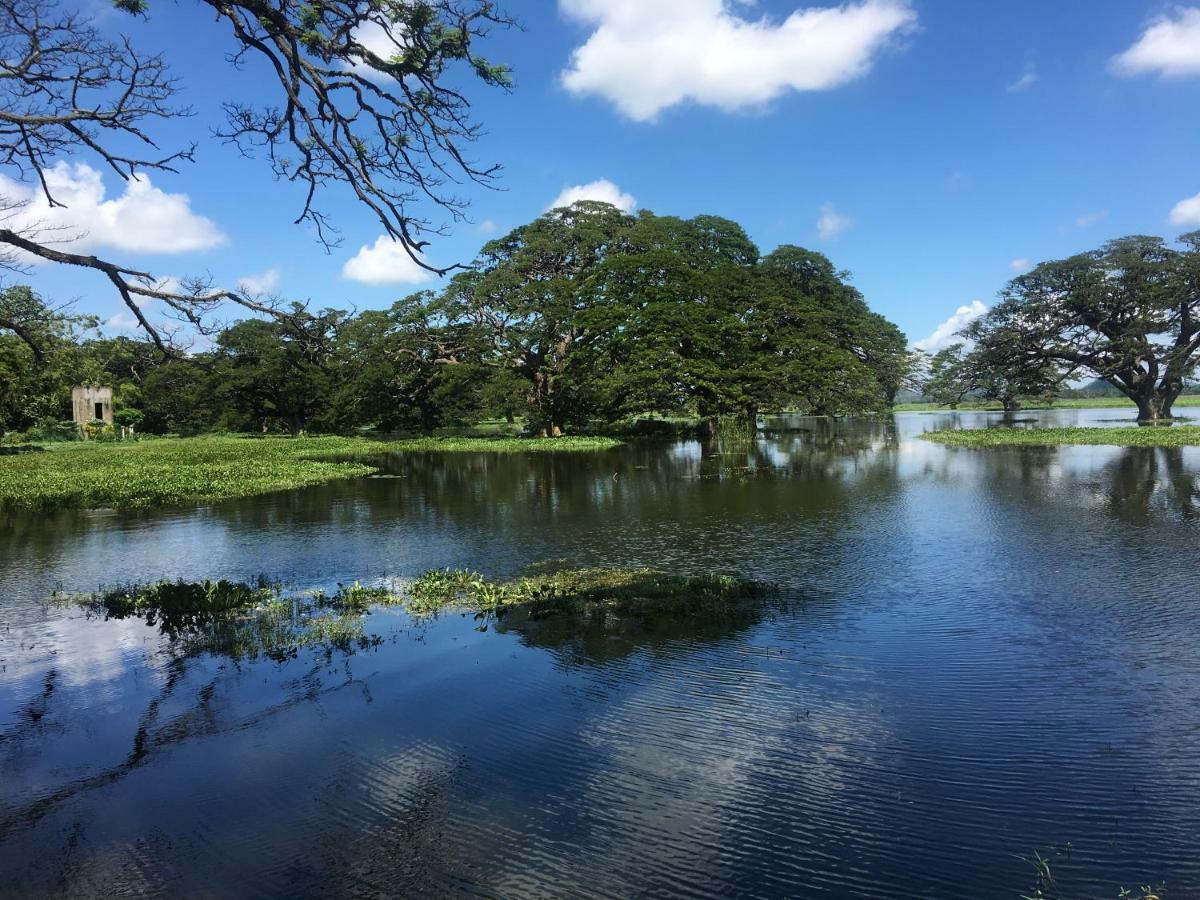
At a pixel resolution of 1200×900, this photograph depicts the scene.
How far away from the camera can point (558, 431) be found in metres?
47.4

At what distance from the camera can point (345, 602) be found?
9547 millimetres

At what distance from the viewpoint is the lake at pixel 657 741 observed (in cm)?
395

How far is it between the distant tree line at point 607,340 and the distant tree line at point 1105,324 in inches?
318

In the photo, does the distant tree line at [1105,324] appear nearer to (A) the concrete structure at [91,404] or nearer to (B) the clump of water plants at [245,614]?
(B) the clump of water plants at [245,614]

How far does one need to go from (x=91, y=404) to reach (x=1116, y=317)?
69931 mm

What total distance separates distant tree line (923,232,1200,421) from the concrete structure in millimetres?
62529

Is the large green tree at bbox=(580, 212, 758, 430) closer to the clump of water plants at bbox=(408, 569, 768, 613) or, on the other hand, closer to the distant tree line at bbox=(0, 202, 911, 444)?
the distant tree line at bbox=(0, 202, 911, 444)

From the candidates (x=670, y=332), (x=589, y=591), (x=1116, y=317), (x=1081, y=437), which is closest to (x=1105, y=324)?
(x=1116, y=317)

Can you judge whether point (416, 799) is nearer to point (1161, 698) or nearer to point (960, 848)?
point (960, 848)

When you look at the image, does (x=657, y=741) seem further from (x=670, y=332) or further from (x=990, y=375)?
(x=990, y=375)

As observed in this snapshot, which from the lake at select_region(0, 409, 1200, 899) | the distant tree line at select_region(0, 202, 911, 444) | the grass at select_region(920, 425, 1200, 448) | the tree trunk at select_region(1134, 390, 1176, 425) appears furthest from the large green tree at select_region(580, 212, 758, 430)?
the lake at select_region(0, 409, 1200, 899)

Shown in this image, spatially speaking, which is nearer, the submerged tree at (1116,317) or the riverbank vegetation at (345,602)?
the riverbank vegetation at (345,602)

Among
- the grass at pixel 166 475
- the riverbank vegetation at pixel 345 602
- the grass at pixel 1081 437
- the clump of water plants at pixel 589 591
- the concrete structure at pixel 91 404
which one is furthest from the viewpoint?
the concrete structure at pixel 91 404

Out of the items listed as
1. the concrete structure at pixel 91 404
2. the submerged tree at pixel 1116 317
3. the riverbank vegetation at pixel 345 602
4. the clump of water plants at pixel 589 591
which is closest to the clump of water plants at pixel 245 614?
the riverbank vegetation at pixel 345 602
